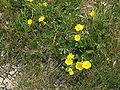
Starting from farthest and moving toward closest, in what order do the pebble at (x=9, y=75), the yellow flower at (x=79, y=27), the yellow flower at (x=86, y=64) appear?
the yellow flower at (x=79, y=27)
the pebble at (x=9, y=75)
the yellow flower at (x=86, y=64)

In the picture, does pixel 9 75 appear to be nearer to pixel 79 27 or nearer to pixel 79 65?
pixel 79 65

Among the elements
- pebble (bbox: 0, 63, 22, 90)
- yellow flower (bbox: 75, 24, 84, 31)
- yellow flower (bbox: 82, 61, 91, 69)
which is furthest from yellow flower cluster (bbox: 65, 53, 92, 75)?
pebble (bbox: 0, 63, 22, 90)

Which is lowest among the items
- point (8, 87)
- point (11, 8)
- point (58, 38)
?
point (8, 87)

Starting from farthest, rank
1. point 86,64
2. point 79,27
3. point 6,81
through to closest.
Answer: point 79,27
point 6,81
point 86,64

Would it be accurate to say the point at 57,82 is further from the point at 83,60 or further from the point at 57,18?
the point at 57,18

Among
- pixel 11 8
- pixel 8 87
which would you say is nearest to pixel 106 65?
pixel 8 87

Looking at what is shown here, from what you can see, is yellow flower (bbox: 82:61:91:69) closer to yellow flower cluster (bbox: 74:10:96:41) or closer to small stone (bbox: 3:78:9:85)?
yellow flower cluster (bbox: 74:10:96:41)

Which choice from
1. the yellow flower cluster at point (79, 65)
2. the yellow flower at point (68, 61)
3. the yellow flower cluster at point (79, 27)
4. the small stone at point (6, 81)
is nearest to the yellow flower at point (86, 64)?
the yellow flower cluster at point (79, 65)

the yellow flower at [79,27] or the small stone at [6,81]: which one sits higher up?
the yellow flower at [79,27]

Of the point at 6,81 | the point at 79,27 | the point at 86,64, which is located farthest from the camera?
the point at 79,27

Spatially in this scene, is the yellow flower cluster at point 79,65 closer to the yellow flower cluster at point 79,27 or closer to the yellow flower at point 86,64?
the yellow flower at point 86,64

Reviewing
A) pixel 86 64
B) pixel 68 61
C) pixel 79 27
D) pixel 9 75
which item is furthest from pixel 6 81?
pixel 79 27
